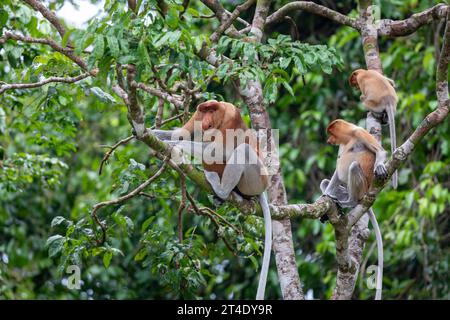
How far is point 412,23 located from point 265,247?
6.64 ft

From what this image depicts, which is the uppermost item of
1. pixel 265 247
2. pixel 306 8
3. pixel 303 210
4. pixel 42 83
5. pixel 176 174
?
pixel 306 8

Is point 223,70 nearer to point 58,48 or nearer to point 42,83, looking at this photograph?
point 58,48

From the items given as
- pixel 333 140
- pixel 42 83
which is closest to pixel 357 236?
pixel 333 140

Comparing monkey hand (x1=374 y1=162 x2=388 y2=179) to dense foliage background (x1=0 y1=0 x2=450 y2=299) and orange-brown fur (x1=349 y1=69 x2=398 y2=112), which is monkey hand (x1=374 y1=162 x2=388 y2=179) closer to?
dense foliage background (x1=0 y1=0 x2=450 y2=299)

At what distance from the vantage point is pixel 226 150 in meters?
4.21

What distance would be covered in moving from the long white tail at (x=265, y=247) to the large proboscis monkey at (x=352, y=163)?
2.91 feet

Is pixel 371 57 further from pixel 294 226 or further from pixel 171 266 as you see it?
pixel 294 226

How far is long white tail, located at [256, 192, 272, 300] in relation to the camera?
343 cm

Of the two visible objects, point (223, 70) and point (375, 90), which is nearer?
point (223, 70)

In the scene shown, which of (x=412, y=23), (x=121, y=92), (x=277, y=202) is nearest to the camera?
(x=121, y=92)

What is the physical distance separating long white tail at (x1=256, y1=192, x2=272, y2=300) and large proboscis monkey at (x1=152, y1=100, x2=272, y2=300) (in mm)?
102

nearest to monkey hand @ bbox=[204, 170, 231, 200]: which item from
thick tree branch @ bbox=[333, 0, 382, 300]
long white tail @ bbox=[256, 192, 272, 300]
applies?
long white tail @ bbox=[256, 192, 272, 300]

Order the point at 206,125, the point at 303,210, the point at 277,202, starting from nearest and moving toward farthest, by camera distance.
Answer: the point at 303,210 → the point at 206,125 → the point at 277,202

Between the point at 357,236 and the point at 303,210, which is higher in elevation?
the point at 303,210
